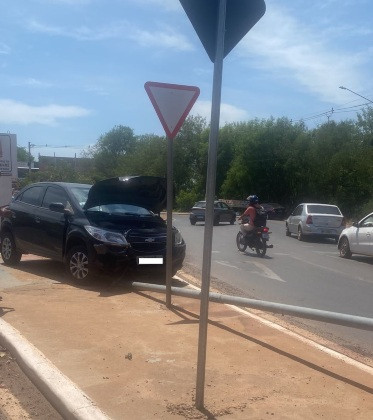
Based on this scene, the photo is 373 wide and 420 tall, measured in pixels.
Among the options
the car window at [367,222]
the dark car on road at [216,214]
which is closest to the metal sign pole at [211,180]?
the car window at [367,222]

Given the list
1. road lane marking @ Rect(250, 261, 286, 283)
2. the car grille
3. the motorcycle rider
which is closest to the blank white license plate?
the car grille

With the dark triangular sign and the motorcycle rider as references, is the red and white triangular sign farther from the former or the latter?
the motorcycle rider

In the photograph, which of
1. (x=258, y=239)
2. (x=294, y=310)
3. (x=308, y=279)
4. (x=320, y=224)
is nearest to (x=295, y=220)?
(x=320, y=224)

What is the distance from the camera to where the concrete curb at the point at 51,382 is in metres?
4.34

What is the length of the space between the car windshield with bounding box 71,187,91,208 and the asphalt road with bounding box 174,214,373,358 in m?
3.18

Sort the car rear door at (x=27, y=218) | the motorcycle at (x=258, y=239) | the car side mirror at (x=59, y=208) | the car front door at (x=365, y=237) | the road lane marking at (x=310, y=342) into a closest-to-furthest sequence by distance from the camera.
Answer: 1. the road lane marking at (x=310, y=342)
2. the car side mirror at (x=59, y=208)
3. the car rear door at (x=27, y=218)
4. the car front door at (x=365, y=237)
5. the motorcycle at (x=258, y=239)

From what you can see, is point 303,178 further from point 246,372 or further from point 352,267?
point 246,372

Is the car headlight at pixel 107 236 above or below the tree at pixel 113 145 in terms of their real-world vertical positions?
below

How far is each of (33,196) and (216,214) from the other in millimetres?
24174

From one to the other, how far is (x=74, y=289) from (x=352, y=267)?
8.51 m

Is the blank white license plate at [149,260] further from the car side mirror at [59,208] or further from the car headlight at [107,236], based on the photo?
the car side mirror at [59,208]

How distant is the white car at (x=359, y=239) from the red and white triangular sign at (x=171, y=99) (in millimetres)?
10456

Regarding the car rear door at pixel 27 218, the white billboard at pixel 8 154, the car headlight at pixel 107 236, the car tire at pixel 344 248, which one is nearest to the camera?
the white billboard at pixel 8 154

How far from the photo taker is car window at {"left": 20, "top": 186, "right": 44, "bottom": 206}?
37.0 ft
